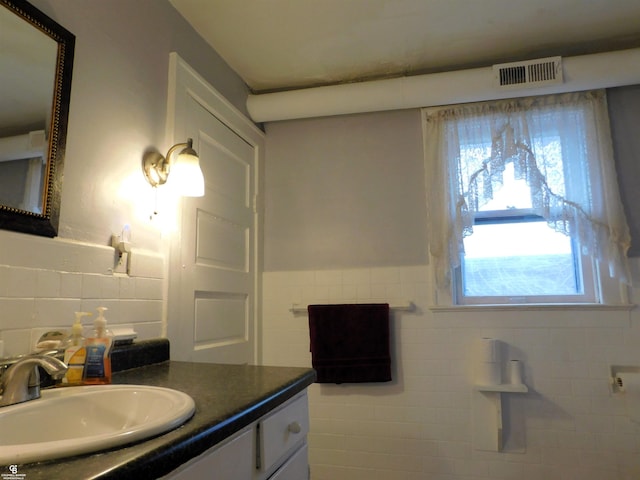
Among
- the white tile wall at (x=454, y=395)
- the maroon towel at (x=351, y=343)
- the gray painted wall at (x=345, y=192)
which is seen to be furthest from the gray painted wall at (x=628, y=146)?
the maroon towel at (x=351, y=343)

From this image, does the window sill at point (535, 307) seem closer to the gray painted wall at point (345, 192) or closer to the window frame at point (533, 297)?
the window frame at point (533, 297)

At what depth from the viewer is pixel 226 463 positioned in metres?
0.82

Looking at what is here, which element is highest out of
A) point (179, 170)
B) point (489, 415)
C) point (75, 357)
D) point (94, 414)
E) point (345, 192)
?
point (345, 192)

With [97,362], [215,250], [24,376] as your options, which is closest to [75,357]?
[97,362]

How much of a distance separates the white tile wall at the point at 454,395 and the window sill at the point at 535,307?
0.07 ft

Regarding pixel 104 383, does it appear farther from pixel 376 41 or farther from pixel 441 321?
pixel 376 41

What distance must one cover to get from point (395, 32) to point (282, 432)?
5.59ft

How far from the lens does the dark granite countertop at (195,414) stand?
1.87ft

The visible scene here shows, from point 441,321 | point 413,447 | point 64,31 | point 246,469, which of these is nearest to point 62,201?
point 64,31

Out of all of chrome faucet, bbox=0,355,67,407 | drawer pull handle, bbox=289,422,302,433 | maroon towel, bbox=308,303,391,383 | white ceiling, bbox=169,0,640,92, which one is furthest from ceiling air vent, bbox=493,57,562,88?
chrome faucet, bbox=0,355,67,407

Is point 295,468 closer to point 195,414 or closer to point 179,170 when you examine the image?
point 195,414

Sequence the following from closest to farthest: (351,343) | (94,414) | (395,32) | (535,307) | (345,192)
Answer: (94,414) < (395,32) < (535,307) < (351,343) < (345,192)

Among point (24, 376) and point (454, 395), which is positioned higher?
point (24, 376)

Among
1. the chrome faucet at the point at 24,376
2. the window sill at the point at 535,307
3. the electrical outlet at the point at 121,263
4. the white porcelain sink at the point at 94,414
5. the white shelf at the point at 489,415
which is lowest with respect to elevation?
the white shelf at the point at 489,415
